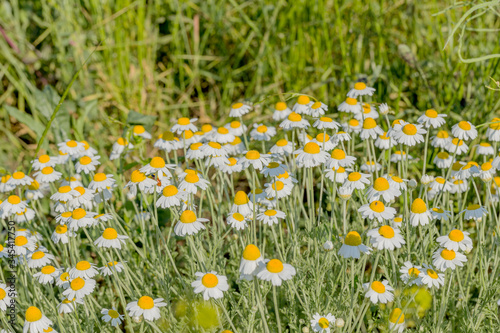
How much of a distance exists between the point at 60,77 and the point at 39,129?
932 millimetres

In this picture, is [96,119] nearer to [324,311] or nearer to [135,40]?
[135,40]

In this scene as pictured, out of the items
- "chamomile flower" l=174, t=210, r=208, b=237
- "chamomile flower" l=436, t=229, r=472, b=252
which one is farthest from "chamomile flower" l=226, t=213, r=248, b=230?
"chamomile flower" l=436, t=229, r=472, b=252

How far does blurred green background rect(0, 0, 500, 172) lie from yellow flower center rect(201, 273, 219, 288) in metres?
2.06

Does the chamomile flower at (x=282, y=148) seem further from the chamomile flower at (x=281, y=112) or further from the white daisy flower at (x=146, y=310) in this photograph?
the white daisy flower at (x=146, y=310)

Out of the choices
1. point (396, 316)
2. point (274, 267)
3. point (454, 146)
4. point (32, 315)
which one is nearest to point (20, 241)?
point (32, 315)

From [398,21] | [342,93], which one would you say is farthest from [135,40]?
[398,21]

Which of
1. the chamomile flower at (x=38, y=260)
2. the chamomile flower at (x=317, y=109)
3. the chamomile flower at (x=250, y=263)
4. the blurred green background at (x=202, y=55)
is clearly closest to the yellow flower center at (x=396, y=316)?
the chamomile flower at (x=250, y=263)

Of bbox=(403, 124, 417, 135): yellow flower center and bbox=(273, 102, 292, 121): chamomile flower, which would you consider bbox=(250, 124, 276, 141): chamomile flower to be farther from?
bbox=(403, 124, 417, 135): yellow flower center

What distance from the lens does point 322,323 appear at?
1.65m

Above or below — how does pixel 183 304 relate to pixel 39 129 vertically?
below

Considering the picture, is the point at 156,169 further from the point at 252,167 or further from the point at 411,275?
the point at 411,275

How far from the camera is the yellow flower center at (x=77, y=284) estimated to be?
1.66 meters

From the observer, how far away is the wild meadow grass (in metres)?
1.78

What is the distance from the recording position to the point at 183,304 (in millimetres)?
1998
